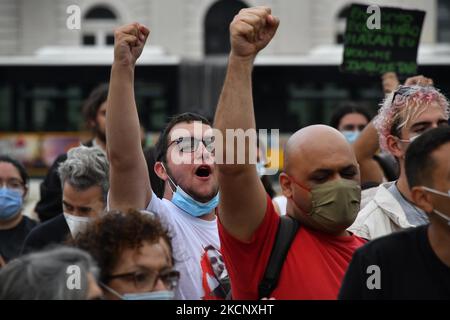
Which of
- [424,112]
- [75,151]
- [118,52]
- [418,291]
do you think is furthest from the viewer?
[75,151]

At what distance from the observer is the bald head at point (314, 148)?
370cm

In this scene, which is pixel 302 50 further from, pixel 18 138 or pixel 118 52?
pixel 118 52

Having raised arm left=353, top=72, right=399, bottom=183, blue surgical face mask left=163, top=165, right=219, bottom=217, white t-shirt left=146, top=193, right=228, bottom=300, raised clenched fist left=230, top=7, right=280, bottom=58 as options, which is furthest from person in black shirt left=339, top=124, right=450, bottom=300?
raised arm left=353, top=72, right=399, bottom=183

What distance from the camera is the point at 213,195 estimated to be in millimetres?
4348

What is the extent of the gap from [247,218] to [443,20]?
1183 inches

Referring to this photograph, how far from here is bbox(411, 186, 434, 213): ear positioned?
334cm

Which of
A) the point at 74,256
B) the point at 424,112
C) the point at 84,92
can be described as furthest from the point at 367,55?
the point at 84,92

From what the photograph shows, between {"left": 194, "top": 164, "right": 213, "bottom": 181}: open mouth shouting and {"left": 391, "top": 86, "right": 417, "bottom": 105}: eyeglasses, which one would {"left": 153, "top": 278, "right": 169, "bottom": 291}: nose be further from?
{"left": 391, "top": 86, "right": 417, "bottom": 105}: eyeglasses

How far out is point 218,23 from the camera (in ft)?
107

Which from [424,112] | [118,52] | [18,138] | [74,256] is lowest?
[18,138]

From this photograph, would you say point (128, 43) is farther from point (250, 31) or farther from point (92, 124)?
point (92, 124)

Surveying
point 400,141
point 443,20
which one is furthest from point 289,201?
point 443,20
